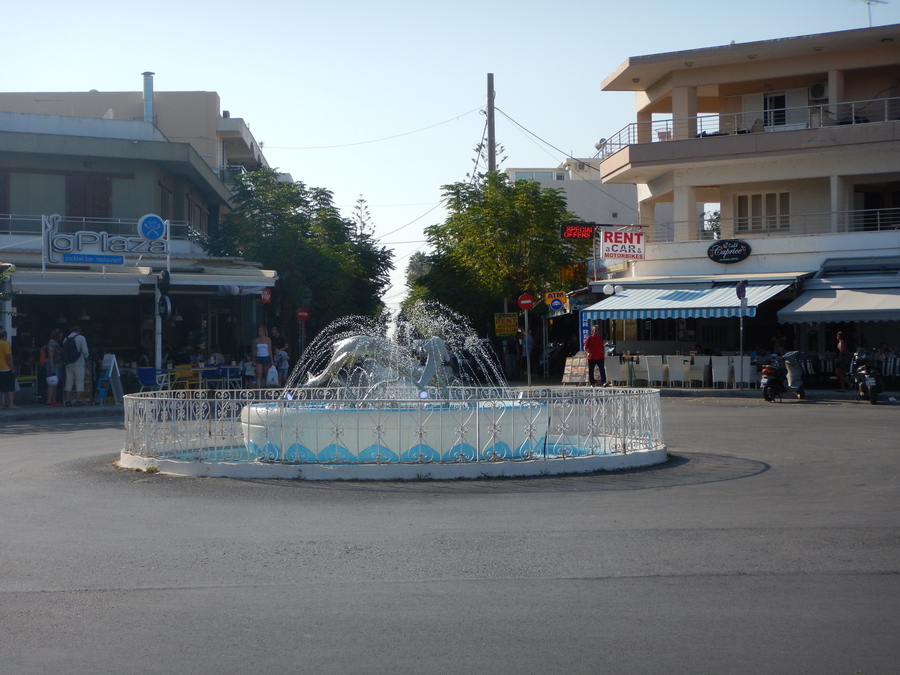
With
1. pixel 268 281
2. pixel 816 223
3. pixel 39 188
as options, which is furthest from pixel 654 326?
pixel 39 188

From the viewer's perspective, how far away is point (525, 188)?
3722 cm

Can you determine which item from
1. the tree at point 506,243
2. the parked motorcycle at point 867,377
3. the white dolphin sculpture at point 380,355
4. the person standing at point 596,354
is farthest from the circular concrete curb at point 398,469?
the tree at point 506,243

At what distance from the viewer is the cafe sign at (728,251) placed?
30.0 m

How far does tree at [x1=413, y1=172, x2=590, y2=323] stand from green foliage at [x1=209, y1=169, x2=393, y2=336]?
5.09 metres

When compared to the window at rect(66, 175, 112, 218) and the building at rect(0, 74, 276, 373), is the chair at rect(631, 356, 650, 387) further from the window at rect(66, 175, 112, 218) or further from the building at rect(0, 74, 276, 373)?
the window at rect(66, 175, 112, 218)

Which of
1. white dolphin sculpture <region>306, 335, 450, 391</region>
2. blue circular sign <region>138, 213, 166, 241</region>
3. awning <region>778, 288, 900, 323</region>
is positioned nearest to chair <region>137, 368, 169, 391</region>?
blue circular sign <region>138, 213, 166, 241</region>

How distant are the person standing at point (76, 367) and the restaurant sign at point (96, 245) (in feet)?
12.5

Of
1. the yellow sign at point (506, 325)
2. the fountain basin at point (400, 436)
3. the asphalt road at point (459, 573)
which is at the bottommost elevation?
the asphalt road at point (459, 573)

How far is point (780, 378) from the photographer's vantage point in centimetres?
2350

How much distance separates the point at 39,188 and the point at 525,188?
17574mm

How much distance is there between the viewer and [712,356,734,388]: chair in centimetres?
2653

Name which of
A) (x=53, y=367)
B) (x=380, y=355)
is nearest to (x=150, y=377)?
(x=53, y=367)

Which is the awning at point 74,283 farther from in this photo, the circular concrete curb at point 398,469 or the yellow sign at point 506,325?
the circular concrete curb at point 398,469

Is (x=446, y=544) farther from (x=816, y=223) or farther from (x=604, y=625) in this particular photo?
(x=816, y=223)
